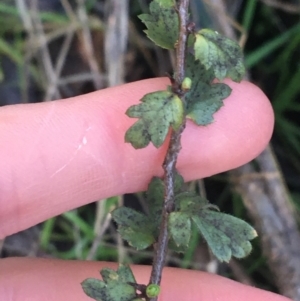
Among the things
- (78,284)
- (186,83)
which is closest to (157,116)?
(186,83)

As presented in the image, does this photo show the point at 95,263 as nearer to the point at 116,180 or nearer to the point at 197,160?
the point at 116,180

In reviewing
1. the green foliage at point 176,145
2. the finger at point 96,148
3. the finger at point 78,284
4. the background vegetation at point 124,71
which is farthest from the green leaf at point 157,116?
the background vegetation at point 124,71

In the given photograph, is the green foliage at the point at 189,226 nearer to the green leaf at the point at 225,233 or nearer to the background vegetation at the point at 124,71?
the green leaf at the point at 225,233

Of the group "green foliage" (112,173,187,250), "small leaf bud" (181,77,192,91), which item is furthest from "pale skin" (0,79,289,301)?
"small leaf bud" (181,77,192,91)

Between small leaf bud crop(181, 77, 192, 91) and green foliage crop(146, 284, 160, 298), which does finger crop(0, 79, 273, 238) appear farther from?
green foliage crop(146, 284, 160, 298)

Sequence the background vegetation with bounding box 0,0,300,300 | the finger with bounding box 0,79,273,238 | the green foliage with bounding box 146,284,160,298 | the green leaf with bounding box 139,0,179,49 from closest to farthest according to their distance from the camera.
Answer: the green foliage with bounding box 146,284,160,298 → the green leaf with bounding box 139,0,179,49 → the finger with bounding box 0,79,273,238 → the background vegetation with bounding box 0,0,300,300
